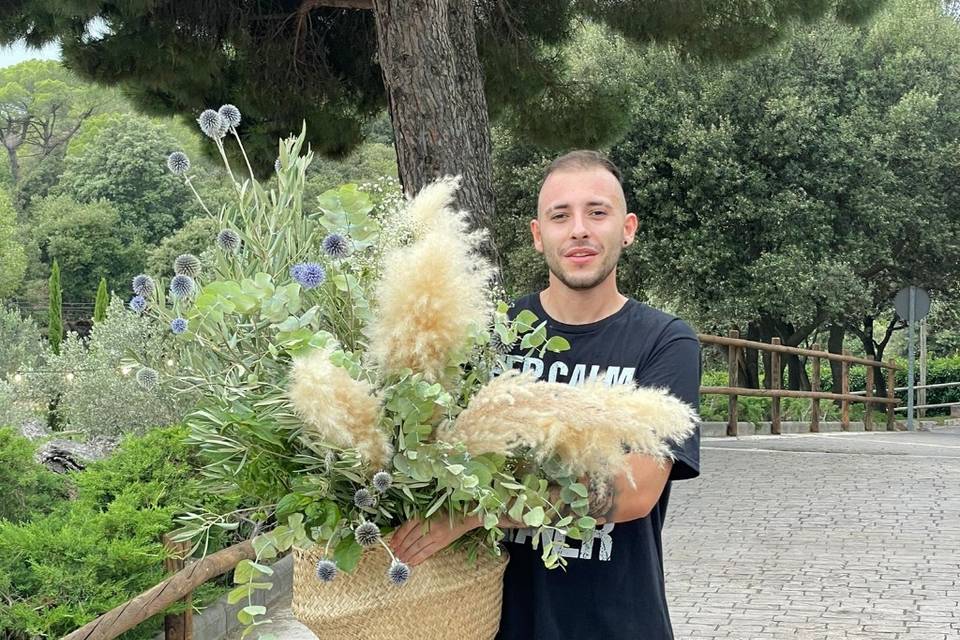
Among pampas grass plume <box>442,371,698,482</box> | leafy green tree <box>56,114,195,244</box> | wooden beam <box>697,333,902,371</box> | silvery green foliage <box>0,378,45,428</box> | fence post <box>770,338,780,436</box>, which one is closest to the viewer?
pampas grass plume <box>442,371,698,482</box>

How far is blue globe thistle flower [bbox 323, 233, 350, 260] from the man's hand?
43cm

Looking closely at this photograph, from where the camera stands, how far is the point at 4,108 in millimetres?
64688

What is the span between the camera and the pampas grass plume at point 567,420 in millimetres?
1680

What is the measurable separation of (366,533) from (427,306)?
366mm

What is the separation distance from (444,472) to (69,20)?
32.0 ft

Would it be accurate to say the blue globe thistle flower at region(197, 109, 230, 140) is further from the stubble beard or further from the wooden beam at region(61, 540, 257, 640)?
the wooden beam at region(61, 540, 257, 640)

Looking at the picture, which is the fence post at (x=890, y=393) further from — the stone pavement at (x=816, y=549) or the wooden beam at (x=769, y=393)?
the stone pavement at (x=816, y=549)

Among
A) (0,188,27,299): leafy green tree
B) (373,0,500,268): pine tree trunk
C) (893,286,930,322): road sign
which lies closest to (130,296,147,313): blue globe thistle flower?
(373,0,500,268): pine tree trunk

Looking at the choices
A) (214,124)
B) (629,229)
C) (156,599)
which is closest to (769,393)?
(156,599)

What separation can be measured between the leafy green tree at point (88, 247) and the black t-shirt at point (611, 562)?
48.8 metres

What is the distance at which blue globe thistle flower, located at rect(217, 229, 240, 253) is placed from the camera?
190cm

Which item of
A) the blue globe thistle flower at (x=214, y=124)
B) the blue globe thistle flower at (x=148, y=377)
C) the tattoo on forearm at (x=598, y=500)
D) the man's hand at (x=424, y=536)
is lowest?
the man's hand at (x=424, y=536)

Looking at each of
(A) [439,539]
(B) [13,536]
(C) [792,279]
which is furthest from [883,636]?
(C) [792,279]

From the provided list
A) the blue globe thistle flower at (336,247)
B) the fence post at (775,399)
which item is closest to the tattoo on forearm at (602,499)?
the blue globe thistle flower at (336,247)
